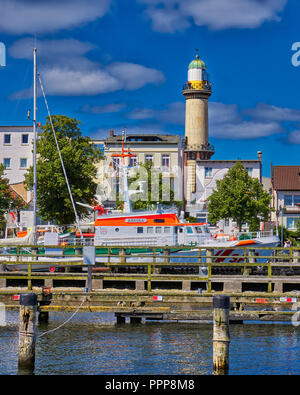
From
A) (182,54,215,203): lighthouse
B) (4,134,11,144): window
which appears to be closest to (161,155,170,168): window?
(182,54,215,203): lighthouse

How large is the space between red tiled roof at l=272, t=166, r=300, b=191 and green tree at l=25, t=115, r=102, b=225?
3292 cm

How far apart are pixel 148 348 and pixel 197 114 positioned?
254 ft

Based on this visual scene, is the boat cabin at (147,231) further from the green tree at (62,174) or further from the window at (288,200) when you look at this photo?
the window at (288,200)

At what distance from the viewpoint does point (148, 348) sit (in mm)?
21938

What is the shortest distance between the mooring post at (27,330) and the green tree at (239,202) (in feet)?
165

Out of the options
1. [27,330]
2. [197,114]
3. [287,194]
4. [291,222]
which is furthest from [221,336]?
[197,114]

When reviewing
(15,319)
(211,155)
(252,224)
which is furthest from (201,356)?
(211,155)

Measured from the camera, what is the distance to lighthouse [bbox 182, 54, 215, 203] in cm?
9469

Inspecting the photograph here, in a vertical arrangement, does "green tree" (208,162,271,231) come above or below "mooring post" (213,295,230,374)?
above

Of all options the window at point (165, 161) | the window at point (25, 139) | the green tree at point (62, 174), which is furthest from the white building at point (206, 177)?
the green tree at point (62, 174)

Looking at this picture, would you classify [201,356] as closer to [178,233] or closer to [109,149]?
[178,233]

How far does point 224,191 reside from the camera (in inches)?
2721

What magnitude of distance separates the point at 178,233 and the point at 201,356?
20945 mm

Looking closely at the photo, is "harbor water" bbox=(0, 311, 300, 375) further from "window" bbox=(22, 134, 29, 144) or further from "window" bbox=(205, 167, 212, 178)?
"window" bbox=(205, 167, 212, 178)
